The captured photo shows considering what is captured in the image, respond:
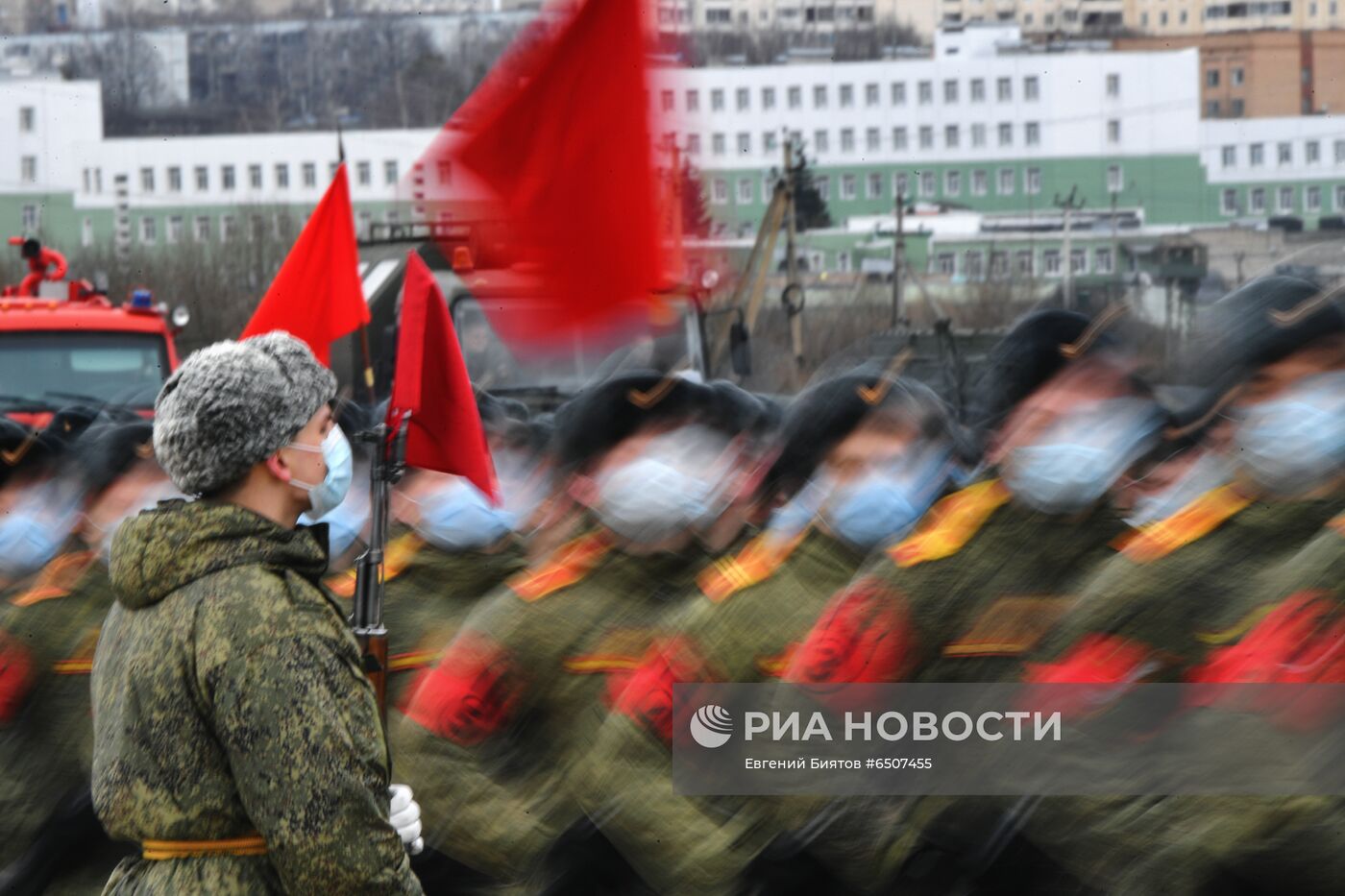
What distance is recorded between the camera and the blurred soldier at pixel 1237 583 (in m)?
3.46

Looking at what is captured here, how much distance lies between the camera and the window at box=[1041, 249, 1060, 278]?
3.84m

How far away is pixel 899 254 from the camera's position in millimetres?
3965

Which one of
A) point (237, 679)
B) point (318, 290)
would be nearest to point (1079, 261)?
point (318, 290)

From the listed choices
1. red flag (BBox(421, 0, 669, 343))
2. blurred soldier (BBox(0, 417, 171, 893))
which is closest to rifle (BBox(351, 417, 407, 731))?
red flag (BBox(421, 0, 669, 343))

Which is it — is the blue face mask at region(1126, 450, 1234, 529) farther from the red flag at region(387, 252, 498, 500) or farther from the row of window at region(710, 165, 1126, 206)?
the red flag at region(387, 252, 498, 500)

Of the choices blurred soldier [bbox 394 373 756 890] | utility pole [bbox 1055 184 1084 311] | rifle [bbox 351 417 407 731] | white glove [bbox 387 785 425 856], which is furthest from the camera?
blurred soldier [bbox 394 373 756 890]

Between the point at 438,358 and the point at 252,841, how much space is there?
1517 millimetres

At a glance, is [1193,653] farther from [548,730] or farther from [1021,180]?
[548,730]

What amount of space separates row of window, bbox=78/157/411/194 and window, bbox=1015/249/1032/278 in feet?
5.91

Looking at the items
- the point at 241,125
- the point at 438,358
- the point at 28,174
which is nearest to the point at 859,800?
the point at 438,358

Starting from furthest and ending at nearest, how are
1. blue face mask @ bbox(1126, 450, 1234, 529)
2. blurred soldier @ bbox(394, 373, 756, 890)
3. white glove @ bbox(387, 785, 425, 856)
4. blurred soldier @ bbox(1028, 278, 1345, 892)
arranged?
blurred soldier @ bbox(394, 373, 756, 890) < blue face mask @ bbox(1126, 450, 1234, 529) < blurred soldier @ bbox(1028, 278, 1345, 892) < white glove @ bbox(387, 785, 425, 856)

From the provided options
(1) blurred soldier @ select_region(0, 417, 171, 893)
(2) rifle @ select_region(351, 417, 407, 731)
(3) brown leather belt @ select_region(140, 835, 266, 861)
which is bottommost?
(1) blurred soldier @ select_region(0, 417, 171, 893)
